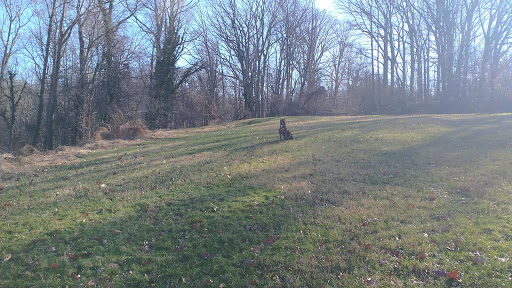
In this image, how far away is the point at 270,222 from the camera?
6.05 metres

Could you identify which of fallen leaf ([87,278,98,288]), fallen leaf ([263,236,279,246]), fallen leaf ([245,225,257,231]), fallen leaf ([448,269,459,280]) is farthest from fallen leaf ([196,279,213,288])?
fallen leaf ([448,269,459,280])

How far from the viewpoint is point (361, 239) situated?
209 inches

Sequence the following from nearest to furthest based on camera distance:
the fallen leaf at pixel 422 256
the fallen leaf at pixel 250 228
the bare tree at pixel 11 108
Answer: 1. the fallen leaf at pixel 422 256
2. the fallen leaf at pixel 250 228
3. the bare tree at pixel 11 108

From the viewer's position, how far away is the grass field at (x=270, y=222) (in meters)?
4.59

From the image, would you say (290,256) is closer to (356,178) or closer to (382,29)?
(356,178)

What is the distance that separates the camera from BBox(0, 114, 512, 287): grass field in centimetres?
459

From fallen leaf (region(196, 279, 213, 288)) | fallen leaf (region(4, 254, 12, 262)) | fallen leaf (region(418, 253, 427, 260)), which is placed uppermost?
fallen leaf (region(4, 254, 12, 262))

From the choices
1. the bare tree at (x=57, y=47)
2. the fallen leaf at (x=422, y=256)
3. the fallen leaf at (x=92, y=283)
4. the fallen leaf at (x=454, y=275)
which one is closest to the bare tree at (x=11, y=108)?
the bare tree at (x=57, y=47)

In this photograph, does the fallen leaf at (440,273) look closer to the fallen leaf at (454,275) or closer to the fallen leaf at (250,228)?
the fallen leaf at (454,275)

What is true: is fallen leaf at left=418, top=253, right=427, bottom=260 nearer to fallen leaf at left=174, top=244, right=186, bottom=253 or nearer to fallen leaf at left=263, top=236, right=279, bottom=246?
fallen leaf at left=263, top=236, right=279, bottom=246

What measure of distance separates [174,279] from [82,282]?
1.16m

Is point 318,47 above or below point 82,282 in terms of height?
above

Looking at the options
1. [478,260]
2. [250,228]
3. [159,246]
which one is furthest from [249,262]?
[478,260]

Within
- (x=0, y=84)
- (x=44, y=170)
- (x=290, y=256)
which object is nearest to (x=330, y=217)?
(x=290, y=256)
